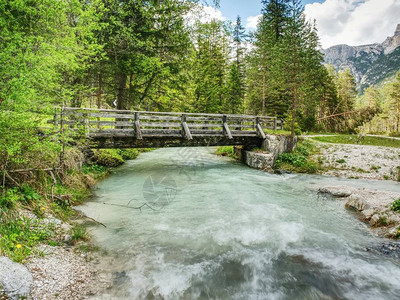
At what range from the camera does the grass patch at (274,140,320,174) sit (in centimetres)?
1455

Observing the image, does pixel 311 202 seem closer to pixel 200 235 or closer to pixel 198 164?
pixel 200 235

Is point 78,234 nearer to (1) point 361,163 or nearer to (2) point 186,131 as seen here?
(2) point 186,131

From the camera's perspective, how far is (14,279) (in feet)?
10.2

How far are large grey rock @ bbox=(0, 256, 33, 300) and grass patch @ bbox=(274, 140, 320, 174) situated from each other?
45.7 feet

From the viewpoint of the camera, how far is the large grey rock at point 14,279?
2.95 m

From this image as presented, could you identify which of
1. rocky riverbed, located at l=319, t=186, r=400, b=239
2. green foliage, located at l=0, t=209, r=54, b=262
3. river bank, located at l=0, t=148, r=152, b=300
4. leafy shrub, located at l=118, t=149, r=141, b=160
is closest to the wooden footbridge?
leafy shrub, located at l=118, t=149, r=141, b=160

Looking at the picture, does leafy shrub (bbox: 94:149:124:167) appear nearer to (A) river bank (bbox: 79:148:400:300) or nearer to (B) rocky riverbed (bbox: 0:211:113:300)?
(A) river bank (bbox: 79:148:400:300)

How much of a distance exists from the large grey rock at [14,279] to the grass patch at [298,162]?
13.9 m

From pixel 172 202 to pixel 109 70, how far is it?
9783mm

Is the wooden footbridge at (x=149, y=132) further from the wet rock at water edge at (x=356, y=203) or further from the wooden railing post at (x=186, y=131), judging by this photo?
the wet rock at water edge at (x=356, y=203)

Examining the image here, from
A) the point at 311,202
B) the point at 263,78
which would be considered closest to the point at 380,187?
the point at 311,202

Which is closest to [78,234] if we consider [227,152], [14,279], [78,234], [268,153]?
[78,234]

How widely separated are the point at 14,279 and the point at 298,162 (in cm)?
1526

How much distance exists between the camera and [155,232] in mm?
5969
